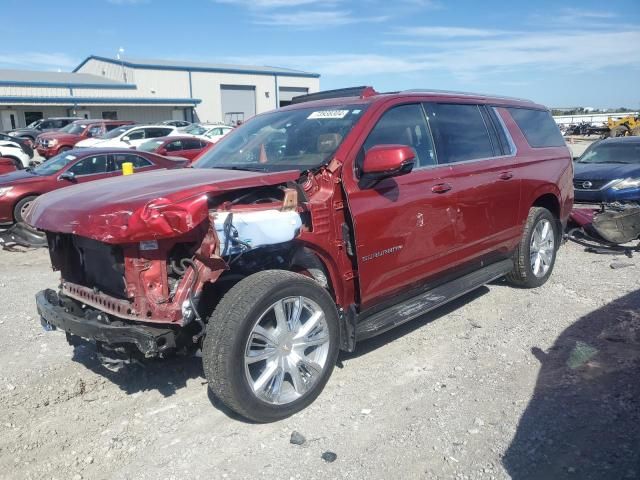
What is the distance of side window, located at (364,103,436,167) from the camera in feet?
13.2

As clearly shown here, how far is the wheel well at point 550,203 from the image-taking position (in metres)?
5.86

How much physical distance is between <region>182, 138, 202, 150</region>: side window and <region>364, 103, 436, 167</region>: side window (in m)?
14.7

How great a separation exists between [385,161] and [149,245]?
1529 mm

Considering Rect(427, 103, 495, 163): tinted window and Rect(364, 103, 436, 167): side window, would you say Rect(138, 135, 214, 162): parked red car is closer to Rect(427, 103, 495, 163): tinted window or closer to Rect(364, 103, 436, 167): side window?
Rect(427, 103, 495, 163): tinted window

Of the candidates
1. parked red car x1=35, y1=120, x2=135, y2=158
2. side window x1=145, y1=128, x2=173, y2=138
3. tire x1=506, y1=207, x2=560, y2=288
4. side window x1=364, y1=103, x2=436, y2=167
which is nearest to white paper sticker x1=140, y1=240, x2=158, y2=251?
side window x1=364, y1=103, x2=436, y2=167

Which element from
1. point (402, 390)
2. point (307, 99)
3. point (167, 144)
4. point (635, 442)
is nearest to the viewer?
point (635, 442)

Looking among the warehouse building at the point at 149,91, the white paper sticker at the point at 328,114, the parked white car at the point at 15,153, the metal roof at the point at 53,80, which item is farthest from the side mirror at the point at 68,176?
the metal roof at the point at 53,80

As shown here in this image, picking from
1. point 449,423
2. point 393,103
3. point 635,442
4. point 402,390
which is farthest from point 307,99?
point 635,442

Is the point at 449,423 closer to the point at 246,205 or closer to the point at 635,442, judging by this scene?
the point at 635,442

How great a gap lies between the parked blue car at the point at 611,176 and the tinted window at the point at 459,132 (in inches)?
197

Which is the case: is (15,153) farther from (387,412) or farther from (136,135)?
(387,412)

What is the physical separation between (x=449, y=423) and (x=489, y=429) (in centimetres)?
23

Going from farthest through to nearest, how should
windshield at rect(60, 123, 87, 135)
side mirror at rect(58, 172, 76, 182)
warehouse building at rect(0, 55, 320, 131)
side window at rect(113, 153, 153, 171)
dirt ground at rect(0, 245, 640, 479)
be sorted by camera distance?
1. warehouse building at rect(0, 55, 320, 131)
2. windshield at rect(60, 123, 87, 135)
3. side window at rect(113, 153, 153, 171)
4. side mirror at rect(58, 172, 76, 182)
5. dirt ground at rect(0, 245, 640, 479)

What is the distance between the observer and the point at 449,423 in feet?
11.0
